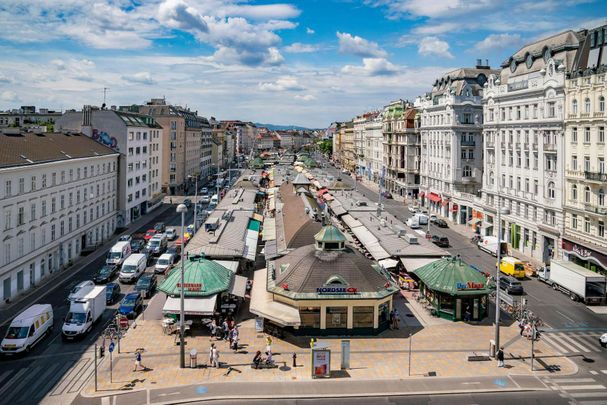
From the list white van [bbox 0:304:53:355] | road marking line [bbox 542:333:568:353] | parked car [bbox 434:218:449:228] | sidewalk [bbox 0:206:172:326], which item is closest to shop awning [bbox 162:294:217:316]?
white van [bbox 0:304:53:355]

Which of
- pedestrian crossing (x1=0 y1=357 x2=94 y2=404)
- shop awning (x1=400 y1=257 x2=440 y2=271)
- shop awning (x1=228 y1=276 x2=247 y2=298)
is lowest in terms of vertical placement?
pedestrian crossing (x1=0 y1=357 x2=94 y2=404)

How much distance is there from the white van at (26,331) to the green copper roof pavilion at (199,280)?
8.49 m

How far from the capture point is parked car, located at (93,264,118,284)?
5272 cm

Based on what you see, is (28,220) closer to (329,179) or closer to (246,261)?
(246,261)

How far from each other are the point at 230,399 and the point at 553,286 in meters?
38.8

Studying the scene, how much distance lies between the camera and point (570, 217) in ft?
194

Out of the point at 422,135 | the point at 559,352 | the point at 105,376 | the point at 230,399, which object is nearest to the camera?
the point at 230,399

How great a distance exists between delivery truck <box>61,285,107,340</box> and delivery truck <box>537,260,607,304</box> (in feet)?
140

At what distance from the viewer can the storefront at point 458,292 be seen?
41875mm

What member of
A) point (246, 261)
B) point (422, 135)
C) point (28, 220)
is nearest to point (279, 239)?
point (246, 261)

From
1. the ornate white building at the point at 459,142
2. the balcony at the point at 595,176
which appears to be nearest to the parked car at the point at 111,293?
the balcony at the point at 595,176

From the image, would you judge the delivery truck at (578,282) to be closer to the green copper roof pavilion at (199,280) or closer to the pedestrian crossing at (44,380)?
the green copper roof pavilion at (199,280)

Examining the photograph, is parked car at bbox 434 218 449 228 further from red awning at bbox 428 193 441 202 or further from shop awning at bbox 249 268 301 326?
shop awning at bbox 249 268 301 326

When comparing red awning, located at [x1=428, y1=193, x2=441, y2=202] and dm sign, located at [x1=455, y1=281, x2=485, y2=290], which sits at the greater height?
red awning, located at [x1=428, y1=193, x2=441, y2=202]
